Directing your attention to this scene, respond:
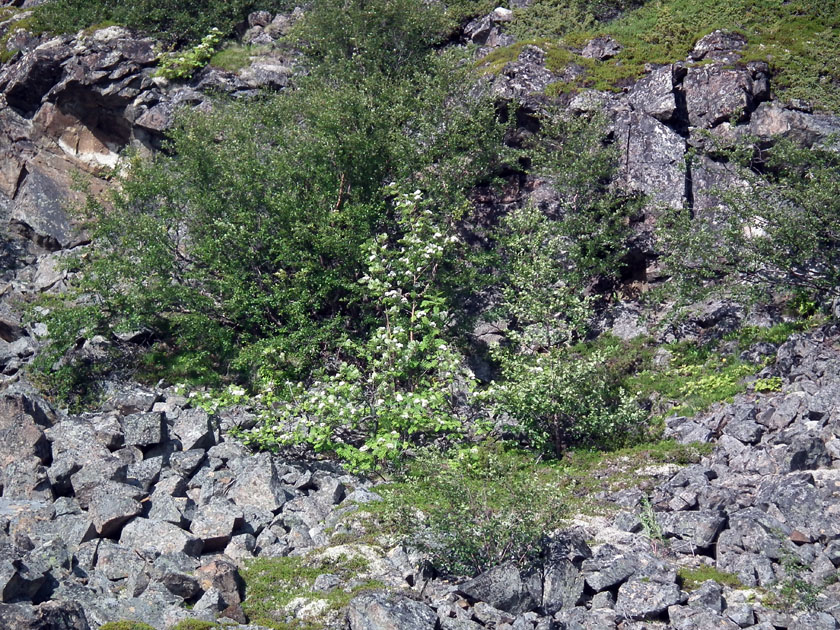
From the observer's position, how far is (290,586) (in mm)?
9250

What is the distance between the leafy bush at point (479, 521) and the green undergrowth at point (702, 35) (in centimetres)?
1300

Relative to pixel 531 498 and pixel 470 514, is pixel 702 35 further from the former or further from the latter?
pixel 470 514

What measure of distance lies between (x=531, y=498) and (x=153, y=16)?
2277 cm

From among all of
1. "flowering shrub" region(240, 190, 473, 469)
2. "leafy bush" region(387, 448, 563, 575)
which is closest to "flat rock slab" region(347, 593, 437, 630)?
"leafy bush" region(387, 448, 563, 575)

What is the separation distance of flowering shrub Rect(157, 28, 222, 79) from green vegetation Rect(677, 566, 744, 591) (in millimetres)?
20939

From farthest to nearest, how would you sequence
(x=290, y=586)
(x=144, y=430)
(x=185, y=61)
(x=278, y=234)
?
(x=185, y=61)
(x=278, y=234)
(x=144, y=430)
(x=290, y=586)

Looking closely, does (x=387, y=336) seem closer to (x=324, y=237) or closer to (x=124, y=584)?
(x=324, y=237)

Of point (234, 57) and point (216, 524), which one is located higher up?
point (234, 57)

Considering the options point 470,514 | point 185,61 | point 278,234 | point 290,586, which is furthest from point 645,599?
point 185,61

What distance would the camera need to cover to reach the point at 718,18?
22.2 meters

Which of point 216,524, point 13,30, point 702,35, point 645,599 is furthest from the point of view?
point 13,30

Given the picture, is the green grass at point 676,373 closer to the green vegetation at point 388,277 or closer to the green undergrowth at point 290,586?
the green vegetation at point 388,277

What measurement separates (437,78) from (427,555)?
42.0ft

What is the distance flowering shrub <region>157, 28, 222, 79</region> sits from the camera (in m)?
24.4
